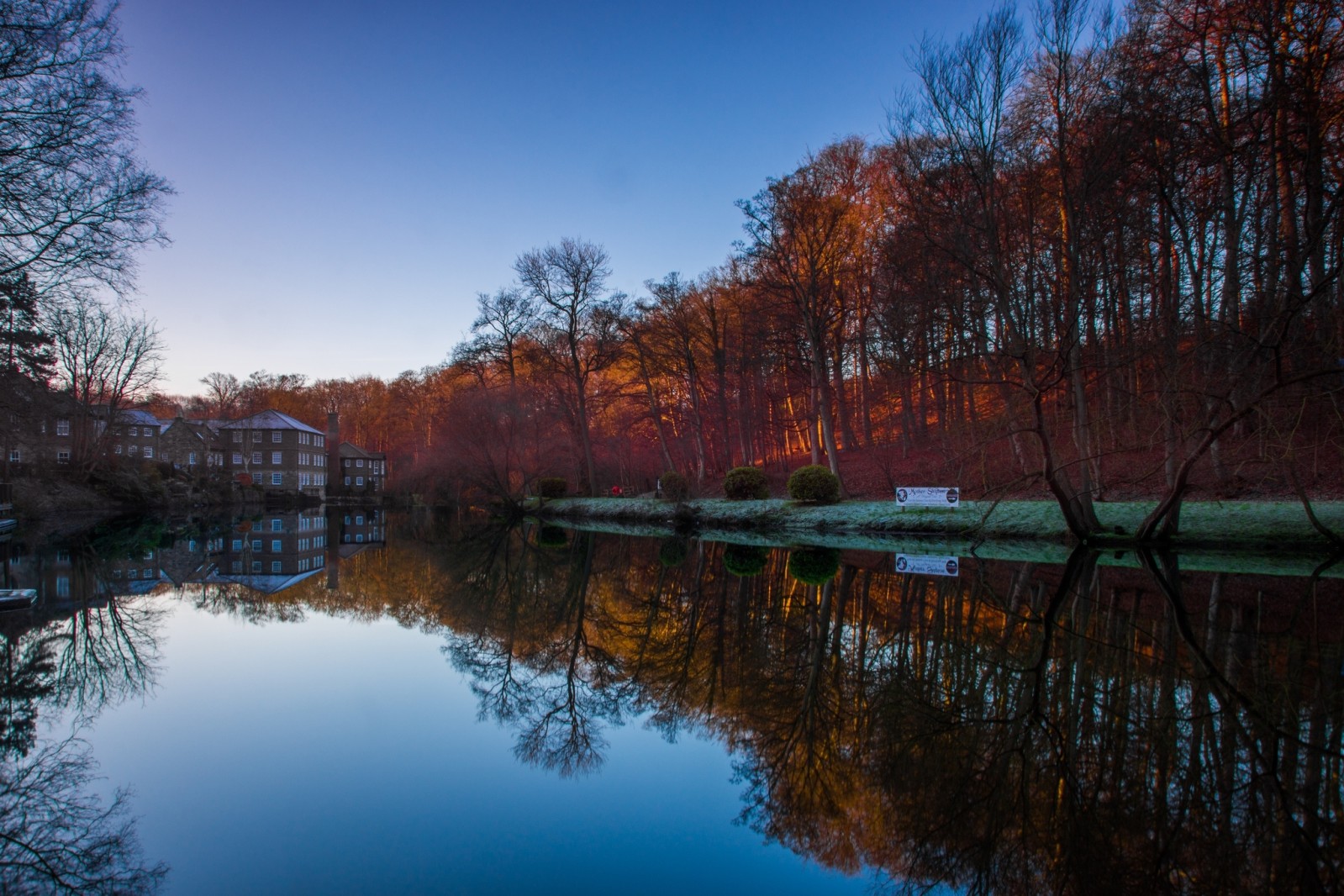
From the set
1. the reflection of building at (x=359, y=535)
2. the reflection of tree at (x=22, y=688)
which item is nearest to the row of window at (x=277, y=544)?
the reflection of building at (x=359, y=535)

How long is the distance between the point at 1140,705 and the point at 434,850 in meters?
4.26

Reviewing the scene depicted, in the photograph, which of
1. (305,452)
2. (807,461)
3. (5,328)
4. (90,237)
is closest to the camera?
(90,237)

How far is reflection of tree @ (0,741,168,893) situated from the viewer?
2783 mm

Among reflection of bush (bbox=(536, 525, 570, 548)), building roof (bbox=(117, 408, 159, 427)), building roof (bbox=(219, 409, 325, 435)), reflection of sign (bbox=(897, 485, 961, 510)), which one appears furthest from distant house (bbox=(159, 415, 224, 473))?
reflection of sign (bbox=(897, 485, 961, 510))

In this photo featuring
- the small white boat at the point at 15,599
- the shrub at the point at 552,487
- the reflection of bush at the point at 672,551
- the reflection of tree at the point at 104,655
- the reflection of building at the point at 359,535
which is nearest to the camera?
the reflection of tree at the point at 104,655

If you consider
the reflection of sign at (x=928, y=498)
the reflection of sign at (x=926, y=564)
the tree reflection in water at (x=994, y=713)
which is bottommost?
the reflection of sign at (x=926, y=564)

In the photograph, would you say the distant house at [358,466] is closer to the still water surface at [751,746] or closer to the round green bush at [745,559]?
the round green bush at [745,559]

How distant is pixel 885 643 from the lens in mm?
6145

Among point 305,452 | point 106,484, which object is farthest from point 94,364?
point 305,452

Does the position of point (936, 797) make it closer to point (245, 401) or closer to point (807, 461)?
point (807, 461)

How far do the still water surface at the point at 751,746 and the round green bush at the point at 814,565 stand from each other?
195cm

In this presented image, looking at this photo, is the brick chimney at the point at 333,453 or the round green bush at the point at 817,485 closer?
the round green bush at the point at 817,485

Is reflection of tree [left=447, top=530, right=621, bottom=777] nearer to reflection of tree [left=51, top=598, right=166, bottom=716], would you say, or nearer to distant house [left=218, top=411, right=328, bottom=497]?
reflection of tree [left=51, top=598, right=166, bottom=716]

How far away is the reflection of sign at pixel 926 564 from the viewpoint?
35.7 feet
